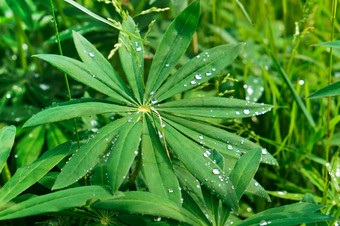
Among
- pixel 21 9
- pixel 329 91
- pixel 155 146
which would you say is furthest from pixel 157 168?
pixel 21 9

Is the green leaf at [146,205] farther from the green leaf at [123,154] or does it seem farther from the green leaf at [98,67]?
the green leaf at [98,67]

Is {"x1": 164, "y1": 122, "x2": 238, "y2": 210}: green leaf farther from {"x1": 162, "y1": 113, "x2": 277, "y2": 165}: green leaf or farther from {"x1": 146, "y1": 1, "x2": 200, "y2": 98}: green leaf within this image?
{"x1": 146, "y1": 1, "x2": 200, "y2": 98}: green leaf

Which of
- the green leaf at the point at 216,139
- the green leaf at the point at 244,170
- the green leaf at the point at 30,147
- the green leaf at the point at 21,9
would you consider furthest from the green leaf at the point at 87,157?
the green leaf at the point at 21,9

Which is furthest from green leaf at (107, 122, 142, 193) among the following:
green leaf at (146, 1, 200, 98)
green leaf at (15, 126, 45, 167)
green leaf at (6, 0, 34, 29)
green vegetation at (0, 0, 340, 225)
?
green leaf at (6, 0, 34, 29)

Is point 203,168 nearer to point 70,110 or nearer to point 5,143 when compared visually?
point 70,110

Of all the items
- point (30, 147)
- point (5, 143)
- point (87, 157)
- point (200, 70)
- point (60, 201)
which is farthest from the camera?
point (30, 147)

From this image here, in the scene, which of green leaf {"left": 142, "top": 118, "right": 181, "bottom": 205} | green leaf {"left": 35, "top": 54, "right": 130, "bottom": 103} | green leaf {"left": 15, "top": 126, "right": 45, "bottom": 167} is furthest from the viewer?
green leaf {"left": 15, "top": 126, "right": 45, "bottom": 167}
